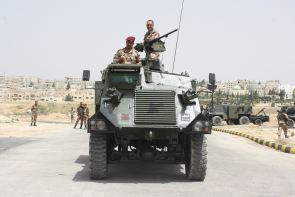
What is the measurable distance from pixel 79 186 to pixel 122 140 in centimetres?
119

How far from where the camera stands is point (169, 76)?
999 cm

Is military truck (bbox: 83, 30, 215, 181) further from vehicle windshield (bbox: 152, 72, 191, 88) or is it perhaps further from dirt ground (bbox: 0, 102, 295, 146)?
dirt ground (bbox: 0, 102, 295, 146)

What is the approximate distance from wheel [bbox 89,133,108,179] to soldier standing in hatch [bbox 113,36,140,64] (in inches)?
78.1

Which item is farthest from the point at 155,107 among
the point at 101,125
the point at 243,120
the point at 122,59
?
the point at 243,120

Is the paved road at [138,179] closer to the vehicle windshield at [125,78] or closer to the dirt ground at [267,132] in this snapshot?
the vehicle windshield at [125,78]

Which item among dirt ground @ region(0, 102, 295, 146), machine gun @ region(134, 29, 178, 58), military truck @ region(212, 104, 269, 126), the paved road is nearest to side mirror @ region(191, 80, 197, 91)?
machine gun @ region(134, 29, 178, 58)

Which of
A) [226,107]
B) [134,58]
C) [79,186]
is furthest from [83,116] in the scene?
[79,186]

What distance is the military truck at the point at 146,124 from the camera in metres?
8.37

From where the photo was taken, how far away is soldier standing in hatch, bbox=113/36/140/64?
10023mm

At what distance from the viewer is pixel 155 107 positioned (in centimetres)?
849

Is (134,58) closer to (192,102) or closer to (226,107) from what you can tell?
(192,102)

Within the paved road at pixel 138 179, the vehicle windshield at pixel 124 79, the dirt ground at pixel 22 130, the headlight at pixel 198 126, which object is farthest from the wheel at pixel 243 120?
the headlight at pixel 198 126

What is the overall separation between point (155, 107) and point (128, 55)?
189 cm

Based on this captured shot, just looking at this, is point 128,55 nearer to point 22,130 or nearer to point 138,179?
point 138,179
